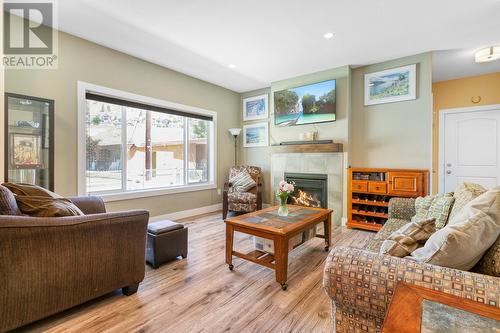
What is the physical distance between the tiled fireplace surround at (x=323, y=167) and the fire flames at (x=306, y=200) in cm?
28

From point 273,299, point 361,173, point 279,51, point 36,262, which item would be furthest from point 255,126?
point 36,262

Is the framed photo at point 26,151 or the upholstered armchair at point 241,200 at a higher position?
the framed photo at point 26,151

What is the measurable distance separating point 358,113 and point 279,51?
173 cm

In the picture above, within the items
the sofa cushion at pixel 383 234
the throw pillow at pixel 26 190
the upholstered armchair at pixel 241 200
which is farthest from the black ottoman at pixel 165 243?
the sofa cushion at pixel 383 234

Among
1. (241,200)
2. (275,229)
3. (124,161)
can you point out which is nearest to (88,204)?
(124,161)

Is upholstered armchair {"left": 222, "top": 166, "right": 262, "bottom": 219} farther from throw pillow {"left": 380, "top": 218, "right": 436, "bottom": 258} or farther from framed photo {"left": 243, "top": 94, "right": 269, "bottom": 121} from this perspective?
throw pillow {"left": 380, "top": 218, "right": 436, "bottom": 258}

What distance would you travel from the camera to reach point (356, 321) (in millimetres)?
1201

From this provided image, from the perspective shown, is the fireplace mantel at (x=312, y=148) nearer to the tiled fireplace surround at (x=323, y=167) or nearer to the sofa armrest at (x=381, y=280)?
the tiled fireplace surround at (x=323, y=167)

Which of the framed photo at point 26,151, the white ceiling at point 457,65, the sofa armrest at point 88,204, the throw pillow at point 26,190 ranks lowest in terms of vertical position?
the sofa armrest at point 88,204

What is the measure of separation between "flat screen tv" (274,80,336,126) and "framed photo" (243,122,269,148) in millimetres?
453

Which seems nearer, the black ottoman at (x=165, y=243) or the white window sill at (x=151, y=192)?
the black ottoman at (x=165, y=243)

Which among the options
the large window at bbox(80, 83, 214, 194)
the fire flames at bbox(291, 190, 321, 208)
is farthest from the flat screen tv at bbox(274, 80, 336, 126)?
the large window at bbox(80, 83, 214, 194)

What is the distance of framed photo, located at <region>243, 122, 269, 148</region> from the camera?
203 inches

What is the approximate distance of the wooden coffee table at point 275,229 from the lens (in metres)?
2.03
